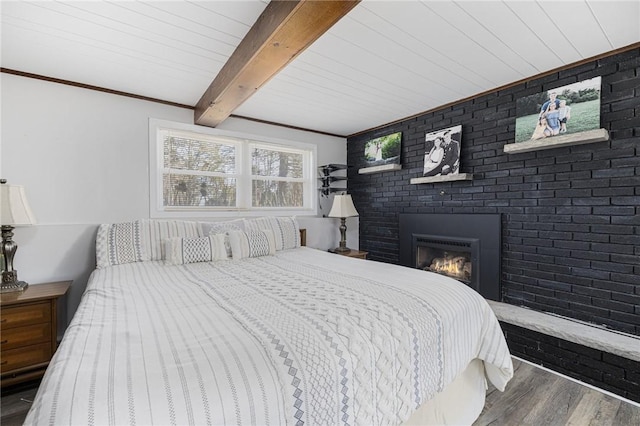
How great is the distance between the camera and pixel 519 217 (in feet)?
8.75

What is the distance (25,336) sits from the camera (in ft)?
6.46

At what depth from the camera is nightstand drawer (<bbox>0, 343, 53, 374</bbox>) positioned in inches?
75.0

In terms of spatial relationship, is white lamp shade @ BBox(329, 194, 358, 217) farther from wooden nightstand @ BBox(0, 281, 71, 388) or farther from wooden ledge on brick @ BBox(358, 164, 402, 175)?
wooden nightstand @ BBox(0, 281, 71, 388)

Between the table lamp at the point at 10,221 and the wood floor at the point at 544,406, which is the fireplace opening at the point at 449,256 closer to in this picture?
the wood floor at the point at 544,406

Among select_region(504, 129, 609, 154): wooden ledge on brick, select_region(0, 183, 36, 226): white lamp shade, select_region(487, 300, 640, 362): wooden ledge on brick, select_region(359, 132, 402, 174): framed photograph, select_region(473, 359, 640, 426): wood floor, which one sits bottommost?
select_region(473, 359, 640, 426): wood floor

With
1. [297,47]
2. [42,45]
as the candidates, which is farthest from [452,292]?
[42,45]

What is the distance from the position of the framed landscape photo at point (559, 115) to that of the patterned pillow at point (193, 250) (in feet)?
8.77

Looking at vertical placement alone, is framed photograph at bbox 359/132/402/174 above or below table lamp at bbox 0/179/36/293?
above

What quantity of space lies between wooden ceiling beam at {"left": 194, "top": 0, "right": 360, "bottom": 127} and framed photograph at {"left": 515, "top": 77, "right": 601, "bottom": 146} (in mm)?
2053

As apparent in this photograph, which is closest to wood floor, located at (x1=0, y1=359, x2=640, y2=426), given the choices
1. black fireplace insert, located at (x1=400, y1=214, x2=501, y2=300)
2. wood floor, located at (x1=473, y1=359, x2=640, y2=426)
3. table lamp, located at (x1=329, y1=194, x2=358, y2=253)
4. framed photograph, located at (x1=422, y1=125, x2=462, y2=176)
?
wood floor, located at (x1=473, y1=359, x2=640, y2=426)

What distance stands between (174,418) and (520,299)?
297 cm

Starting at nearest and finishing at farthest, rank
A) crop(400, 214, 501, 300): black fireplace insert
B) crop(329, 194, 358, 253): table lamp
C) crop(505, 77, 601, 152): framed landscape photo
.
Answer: crop(505, 77, 601, 152): framed landscape photo → crop(400, 214, 501, 300): black fireplace insert → crop(329, 194, 358, 253): table lamp

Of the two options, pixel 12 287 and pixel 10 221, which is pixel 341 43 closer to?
pixel 10 221

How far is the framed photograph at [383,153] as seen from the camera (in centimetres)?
374
